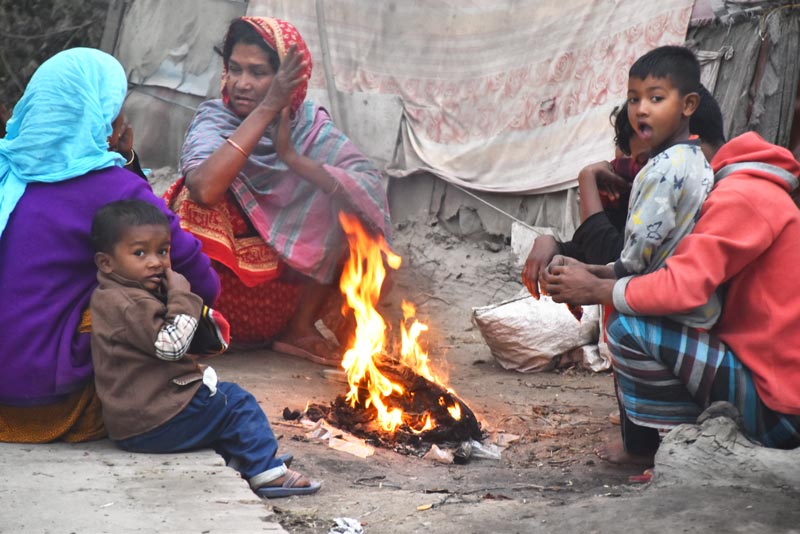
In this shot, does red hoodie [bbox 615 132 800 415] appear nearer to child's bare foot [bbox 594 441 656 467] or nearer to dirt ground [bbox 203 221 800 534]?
dirt ground [bbox 203 221 800 534]

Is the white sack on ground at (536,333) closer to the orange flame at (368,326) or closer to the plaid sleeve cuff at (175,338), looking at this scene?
the orange flame at (368,326)

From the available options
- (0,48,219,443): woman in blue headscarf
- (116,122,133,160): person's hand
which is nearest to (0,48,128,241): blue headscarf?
(0,48,219,443): woman in blue headscarf

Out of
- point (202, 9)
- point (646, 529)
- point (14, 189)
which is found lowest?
point (646, 529)

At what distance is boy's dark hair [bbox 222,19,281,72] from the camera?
223 inches

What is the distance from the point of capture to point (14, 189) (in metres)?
3.62

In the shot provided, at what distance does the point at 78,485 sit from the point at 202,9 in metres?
6.28

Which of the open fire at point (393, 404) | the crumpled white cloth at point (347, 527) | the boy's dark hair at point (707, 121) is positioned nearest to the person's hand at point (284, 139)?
the open fire at point (393, 404)

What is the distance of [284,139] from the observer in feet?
18.4

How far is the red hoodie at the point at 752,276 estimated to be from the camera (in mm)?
3303

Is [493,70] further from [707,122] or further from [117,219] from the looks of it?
[117,219]

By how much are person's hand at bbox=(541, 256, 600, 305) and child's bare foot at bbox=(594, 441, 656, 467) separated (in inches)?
28.0

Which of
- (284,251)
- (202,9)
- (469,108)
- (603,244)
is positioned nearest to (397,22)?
(469,108)

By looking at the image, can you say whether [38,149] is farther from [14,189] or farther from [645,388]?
[645,388]

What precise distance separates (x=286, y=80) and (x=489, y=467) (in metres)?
2.28
